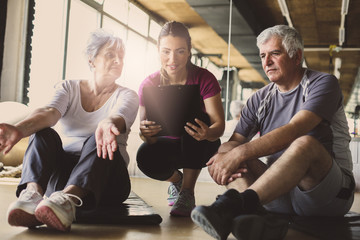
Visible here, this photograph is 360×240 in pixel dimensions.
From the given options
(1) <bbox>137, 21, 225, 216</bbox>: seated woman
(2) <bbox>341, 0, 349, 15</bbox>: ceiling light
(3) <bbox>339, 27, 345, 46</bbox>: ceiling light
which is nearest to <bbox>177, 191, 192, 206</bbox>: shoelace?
(1) <bbox>137, 21, 225, 216</bbox>: seated woman

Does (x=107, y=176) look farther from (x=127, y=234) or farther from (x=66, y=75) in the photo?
(x=66, y=75)

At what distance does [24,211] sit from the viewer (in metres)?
1.44

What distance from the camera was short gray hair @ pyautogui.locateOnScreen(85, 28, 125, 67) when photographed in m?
1.95

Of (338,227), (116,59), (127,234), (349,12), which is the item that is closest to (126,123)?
(116,59)

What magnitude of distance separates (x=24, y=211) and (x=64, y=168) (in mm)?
411

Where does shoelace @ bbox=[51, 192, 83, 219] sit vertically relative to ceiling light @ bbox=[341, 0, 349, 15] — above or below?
below

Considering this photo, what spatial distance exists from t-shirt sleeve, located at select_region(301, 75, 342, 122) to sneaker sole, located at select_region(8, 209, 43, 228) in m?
1.13

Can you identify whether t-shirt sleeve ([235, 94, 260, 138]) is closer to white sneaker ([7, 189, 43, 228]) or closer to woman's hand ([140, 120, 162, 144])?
woman's hand ([140, 120, 162, 144])

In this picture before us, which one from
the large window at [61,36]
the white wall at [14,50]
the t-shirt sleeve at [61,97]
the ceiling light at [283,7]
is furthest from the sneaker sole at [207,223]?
the ceiling light at [283,7]

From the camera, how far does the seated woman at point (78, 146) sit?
1.47 metres

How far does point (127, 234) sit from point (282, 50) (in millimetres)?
1041

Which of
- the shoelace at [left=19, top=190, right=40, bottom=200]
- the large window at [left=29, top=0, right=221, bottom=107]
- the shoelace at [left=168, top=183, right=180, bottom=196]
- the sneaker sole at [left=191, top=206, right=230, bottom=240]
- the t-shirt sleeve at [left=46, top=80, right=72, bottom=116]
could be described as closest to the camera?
the sneaker sole at [left=191, top=206, right=230, bottom=240]

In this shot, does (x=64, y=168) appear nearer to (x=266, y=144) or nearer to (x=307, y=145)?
(x=266, y=144)

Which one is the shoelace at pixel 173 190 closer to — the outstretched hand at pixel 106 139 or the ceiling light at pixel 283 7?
the outstretched hand at pixel 106 139
